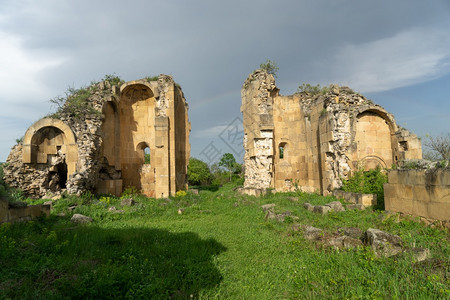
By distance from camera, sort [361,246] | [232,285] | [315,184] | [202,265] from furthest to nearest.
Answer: [315,184], [361,246], [202,265], [232,285]

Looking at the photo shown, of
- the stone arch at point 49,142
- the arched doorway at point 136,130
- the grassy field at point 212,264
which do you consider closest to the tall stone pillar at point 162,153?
the arched doorway at point 136,130

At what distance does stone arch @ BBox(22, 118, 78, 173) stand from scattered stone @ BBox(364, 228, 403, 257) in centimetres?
1153

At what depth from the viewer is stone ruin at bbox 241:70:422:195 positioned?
1079cm

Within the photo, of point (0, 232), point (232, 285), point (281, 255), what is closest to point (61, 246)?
point (0, 232)

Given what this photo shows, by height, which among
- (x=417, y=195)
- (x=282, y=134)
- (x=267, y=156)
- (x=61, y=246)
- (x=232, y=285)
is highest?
(x=282, y=134)

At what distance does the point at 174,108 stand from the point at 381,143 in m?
11.1

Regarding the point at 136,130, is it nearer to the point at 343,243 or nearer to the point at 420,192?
the point at 343,243

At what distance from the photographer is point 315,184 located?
12.6 metres

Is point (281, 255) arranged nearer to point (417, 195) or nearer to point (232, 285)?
point (232, 285)

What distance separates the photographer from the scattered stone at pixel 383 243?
405cm

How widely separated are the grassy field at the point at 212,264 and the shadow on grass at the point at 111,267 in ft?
0.05

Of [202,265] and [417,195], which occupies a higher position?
[417,195]

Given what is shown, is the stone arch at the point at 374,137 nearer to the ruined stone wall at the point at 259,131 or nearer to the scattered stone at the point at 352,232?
the ruined stone wall at the point at 259,131

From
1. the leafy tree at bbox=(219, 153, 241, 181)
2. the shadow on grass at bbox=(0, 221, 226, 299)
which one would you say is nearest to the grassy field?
the shadow on grass at bbox=(0, 221, 226, 299)
